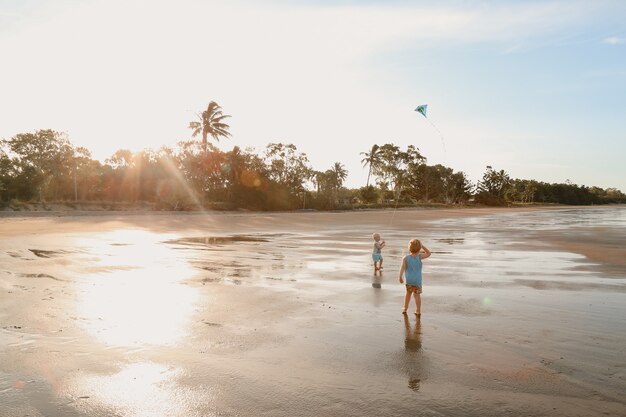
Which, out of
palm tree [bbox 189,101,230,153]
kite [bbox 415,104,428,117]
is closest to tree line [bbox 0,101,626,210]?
palm tree [bbox 189,101,230,153]

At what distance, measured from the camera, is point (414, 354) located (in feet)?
19.7

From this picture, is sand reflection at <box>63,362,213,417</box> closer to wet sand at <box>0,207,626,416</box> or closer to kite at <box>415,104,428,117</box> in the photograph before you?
wet sand at <box>0,207,626,416</box>

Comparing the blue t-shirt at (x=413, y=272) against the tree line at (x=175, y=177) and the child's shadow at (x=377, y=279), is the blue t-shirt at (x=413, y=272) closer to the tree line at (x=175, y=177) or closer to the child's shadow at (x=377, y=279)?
the child's shadow at (x=377, y=279)

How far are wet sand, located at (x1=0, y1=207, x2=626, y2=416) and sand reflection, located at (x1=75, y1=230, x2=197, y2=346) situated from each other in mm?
52

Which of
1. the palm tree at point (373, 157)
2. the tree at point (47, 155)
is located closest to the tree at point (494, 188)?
the palm tree at point (373, 157)

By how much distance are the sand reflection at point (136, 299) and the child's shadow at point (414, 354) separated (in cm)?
326

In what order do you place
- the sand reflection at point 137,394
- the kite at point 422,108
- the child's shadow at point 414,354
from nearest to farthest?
the sand reflection at point 137,394
the child's shadow at point 414,354
the kite at point 422,108

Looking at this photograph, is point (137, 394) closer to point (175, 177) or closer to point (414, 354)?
point (414, 354)

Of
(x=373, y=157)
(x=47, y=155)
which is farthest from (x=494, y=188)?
(x=47, y=155)

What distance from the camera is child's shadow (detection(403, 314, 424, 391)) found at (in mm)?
5156

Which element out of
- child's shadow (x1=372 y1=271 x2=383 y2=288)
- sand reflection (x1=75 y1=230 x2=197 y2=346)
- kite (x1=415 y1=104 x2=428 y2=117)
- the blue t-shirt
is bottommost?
sand reflection (x1=75 y1=230 x2=197 y2=346)

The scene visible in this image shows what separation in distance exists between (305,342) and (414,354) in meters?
1.52

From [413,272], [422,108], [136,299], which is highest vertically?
[422,108]

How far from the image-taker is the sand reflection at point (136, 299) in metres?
7.02
